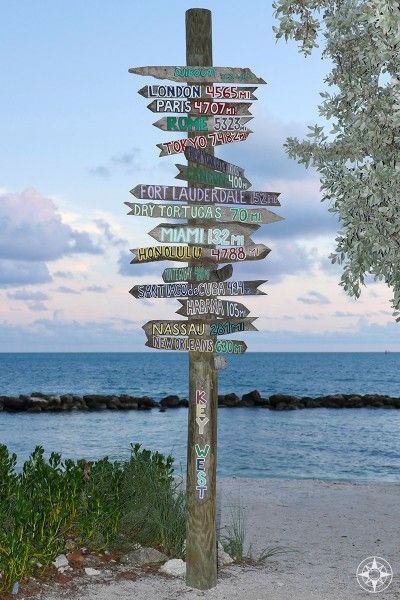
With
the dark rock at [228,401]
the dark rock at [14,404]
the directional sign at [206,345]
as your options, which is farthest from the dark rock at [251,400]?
the directional sign at [206,345]

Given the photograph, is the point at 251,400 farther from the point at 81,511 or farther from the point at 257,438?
the point at 81,511

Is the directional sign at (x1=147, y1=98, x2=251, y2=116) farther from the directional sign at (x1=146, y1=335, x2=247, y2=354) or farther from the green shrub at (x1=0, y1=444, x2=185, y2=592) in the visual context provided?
the green shrub at (x1=0, y1=444, x2=185, y2=592)

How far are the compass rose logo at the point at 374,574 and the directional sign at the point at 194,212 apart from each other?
510 centimetres

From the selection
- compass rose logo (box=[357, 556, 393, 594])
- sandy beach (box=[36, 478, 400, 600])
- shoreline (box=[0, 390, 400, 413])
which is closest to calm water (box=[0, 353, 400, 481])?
shoreline (box=[0, 390, 400, 413])

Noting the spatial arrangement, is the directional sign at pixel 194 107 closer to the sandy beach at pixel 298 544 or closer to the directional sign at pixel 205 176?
the directional sign at pixel 205 176

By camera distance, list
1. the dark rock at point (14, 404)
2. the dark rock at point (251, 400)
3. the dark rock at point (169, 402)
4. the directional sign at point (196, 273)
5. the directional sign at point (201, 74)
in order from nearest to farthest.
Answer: the directional sign at point (196, 273)
the directional sign at point (201, 74)
the dark rock at point (14, 404)
the dark rock at point (169, 402)
the dark rock at point (251, 400)

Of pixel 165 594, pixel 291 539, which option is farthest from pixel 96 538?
pixel 291 539

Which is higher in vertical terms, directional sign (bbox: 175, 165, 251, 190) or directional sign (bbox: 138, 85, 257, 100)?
directional sign (bbox: 138, 85, 257, 100)

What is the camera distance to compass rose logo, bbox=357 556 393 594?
10.8 meters

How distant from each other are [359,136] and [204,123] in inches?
88.4

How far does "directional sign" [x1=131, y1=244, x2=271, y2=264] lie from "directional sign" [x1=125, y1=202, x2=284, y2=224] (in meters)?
0.38

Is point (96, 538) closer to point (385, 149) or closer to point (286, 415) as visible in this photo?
point (385, 149)

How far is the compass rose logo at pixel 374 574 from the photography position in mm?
10781

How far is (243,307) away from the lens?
10.2 metres
